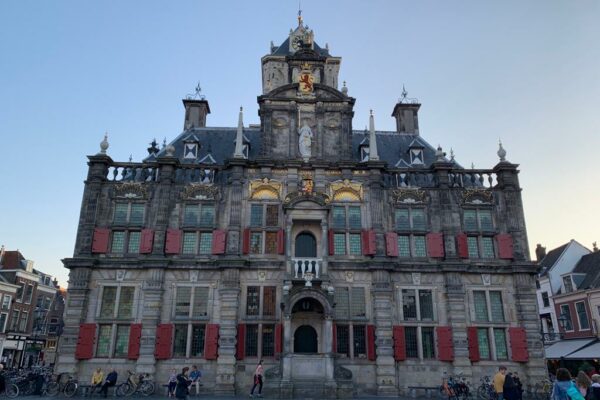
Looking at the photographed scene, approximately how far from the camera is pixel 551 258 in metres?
42.3

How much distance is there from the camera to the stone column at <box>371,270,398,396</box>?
23188 mm

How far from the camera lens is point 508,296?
2555 cm

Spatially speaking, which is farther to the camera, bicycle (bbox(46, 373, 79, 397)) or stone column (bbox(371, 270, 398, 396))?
stone column (bbox(371, 270, 398, 396))

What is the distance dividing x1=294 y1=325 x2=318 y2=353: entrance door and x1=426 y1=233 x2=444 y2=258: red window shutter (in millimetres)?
8409

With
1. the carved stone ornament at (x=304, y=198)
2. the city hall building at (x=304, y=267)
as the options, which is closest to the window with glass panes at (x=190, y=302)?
the city hall building at (x=304, y=267)

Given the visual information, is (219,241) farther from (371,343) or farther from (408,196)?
(408,196)

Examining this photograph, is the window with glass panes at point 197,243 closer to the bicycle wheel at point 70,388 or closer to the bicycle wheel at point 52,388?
the bicycle wheel at point 70,388

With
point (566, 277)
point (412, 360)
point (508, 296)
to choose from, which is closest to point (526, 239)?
point (508, 296)

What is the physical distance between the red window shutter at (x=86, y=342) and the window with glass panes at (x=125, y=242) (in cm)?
439

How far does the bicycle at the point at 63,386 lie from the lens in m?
21.6

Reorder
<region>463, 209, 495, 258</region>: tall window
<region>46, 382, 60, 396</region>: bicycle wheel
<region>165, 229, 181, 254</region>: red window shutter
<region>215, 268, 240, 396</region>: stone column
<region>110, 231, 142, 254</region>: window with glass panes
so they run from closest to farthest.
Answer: <region>46, 382, 60, 396</region>: bicycle wheel → <region>215, 268, 240, 396</region>: stone column → <region>165, 229, 181, 254</region>: red window shutter → <region>110, 231, 142, 254</region>: window with glass panes → <region>463, 209, 495, 258</region>: tall window

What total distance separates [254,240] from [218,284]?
10.7ft

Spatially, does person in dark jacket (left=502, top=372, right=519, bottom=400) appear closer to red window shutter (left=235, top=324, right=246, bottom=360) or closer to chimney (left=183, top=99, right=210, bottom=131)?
red window shutter (left=235, top=324, right=246, bottom=360)

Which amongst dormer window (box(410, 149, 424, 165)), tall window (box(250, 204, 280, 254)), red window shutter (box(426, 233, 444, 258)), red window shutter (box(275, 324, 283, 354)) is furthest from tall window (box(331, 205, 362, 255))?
dormer window (box(410, 149, 424, 165))
